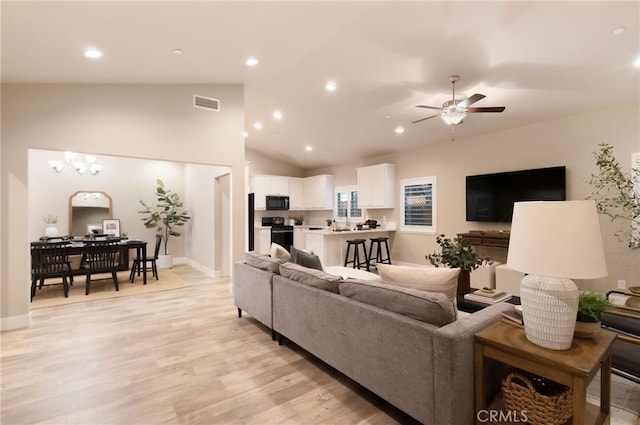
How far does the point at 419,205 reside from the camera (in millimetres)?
6730

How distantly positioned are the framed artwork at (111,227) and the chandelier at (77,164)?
1105mm

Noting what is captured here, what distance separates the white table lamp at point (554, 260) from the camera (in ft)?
4.35

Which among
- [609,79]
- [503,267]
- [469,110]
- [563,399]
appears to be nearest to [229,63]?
[469,110]

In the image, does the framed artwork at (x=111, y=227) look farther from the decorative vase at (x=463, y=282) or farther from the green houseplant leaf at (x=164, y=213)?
the decorative vase at (x=463, y=282)

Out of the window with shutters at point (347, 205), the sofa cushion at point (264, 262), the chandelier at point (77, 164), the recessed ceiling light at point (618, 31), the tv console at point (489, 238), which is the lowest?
the sofa cushion at point (264, 262)

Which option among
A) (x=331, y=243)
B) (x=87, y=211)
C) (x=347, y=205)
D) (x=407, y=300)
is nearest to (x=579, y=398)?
(x=407, y=300)

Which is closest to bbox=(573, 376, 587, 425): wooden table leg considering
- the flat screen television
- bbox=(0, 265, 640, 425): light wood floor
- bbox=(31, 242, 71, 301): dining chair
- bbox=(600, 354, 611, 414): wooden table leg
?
bbox=(600, 354, 611, 414): wooden table leg

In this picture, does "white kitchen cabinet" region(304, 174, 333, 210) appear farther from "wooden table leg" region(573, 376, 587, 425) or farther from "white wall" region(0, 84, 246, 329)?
"wooden table leg" region(573, 376, 587, 425)

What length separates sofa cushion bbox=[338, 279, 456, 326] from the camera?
5.59ft

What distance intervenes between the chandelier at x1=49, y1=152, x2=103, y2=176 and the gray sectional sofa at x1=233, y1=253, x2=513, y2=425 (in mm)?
5879

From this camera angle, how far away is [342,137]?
21.6 ft

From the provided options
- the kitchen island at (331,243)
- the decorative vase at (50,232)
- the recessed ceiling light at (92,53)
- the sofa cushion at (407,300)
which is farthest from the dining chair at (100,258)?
the sofa cushion at (407,300)

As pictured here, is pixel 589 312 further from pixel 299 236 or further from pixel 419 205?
pixel 299 236

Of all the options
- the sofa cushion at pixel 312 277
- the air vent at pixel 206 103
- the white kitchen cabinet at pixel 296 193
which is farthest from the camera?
the white kitchen cabinet at pixel 296 193
